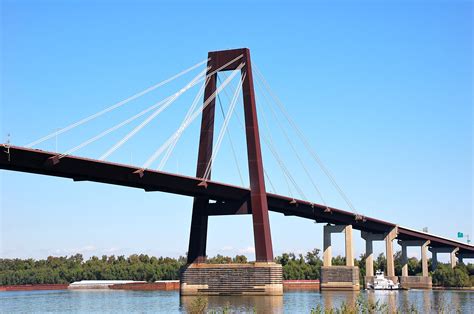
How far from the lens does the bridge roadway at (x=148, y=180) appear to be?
63.4m

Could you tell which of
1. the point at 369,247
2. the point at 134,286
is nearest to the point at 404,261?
the point at 369,247

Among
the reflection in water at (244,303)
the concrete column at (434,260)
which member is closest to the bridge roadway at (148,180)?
the reflection in water at (244,303)

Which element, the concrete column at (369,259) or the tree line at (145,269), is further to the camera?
the tree line at (145,269)

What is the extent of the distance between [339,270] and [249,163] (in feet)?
128

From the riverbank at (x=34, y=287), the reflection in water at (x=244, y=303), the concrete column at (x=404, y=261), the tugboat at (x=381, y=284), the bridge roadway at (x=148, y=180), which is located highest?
the bridge roadway at (x=148, y=180)

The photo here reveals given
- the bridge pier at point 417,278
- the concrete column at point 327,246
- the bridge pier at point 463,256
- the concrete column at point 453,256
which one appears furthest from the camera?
the bridge pier at point 463,256

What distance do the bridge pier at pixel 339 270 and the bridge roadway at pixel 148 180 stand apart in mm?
5655

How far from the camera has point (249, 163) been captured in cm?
8175

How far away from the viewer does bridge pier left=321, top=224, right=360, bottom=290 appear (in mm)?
114938

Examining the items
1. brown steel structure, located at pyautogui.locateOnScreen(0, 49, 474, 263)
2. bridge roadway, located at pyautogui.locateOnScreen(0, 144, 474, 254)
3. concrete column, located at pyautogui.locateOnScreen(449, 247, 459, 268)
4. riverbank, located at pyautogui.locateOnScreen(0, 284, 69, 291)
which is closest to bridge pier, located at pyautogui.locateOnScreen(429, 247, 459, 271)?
concrete column, located at pyautogui.locateOnScreen(449, 247, 459, 268)

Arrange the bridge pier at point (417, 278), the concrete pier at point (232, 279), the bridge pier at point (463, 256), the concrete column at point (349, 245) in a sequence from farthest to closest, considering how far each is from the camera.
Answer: the bridge pier at point (463, 256) < the bridge pier at point (417, 278) < the concrete column at point (349, 245) < the concrete pier at point (232, 279)

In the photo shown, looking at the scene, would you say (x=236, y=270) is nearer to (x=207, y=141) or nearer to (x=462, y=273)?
(x=207, y=141)

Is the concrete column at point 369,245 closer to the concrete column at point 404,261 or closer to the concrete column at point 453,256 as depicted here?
the concrete column at point 404,261

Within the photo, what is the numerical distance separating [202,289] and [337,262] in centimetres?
7997
